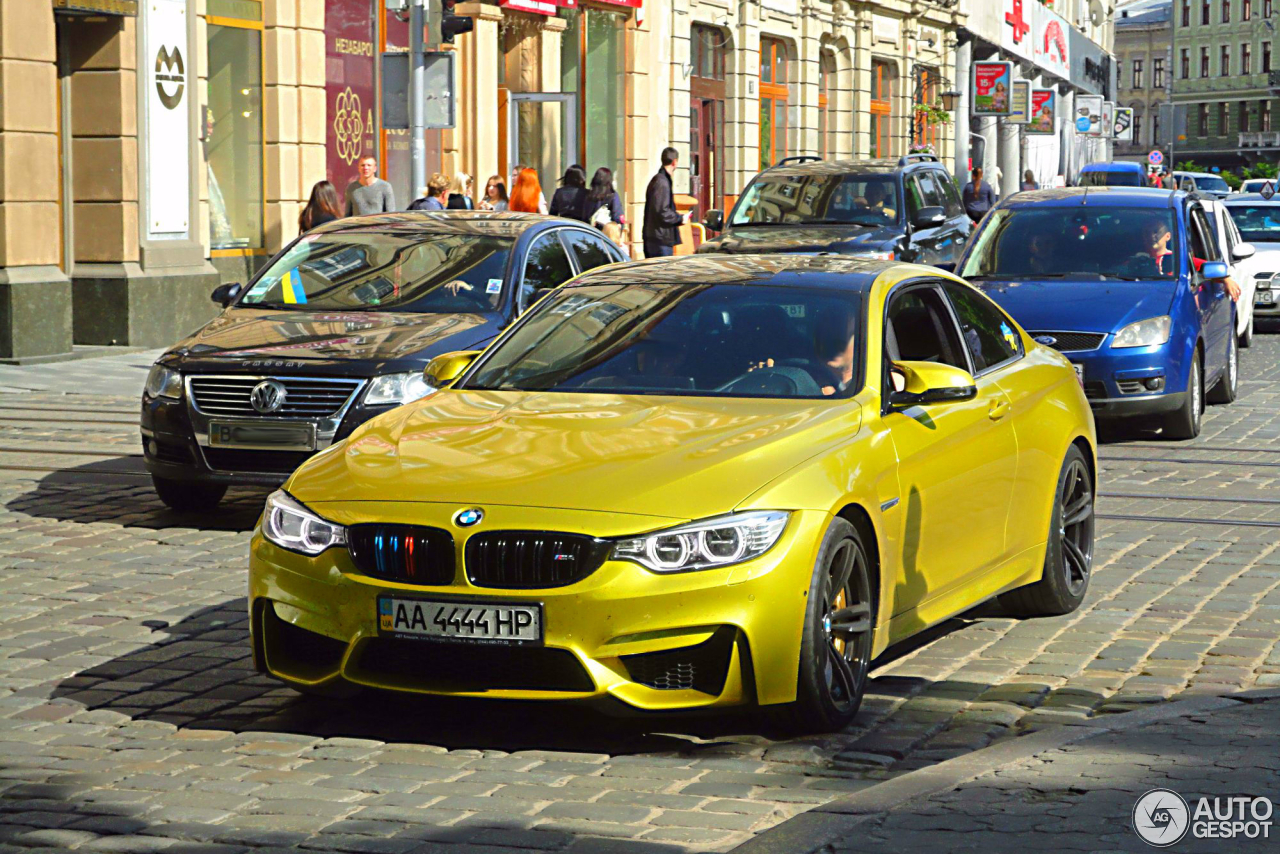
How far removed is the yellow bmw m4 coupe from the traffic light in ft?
31.5

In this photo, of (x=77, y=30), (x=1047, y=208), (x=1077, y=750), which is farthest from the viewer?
(x=77, y=30)

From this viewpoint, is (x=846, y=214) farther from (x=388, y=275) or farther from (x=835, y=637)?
(x=835, y=637)

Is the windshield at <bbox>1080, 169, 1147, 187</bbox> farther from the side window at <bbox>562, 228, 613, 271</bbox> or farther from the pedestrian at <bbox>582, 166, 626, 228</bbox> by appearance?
the side window at <bbox>562, 228, 613, 271</bbox>

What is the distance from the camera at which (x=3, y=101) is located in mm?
17766

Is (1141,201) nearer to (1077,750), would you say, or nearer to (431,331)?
(431,331)

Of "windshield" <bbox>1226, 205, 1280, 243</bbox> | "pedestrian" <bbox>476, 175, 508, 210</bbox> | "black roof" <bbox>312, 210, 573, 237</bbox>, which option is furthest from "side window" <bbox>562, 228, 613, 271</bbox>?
"windshield" <bbox>1226, 205, 1280, 243</bbox>

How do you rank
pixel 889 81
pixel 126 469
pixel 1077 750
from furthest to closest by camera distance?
pixel 889 81 → pixel 126 469 → pixel 1077 750

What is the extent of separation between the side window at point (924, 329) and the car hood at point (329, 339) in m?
3.16

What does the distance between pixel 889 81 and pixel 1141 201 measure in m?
32.7

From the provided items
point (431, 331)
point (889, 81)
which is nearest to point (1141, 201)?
point (431, 331)

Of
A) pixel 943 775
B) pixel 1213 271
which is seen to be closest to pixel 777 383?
pixel 943 775

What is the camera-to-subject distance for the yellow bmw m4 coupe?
5.34 m

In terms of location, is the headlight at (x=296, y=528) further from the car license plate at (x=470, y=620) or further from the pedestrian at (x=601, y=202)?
the pedestrian at (x=601, y=202)

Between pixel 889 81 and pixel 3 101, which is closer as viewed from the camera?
pixel 3 101
